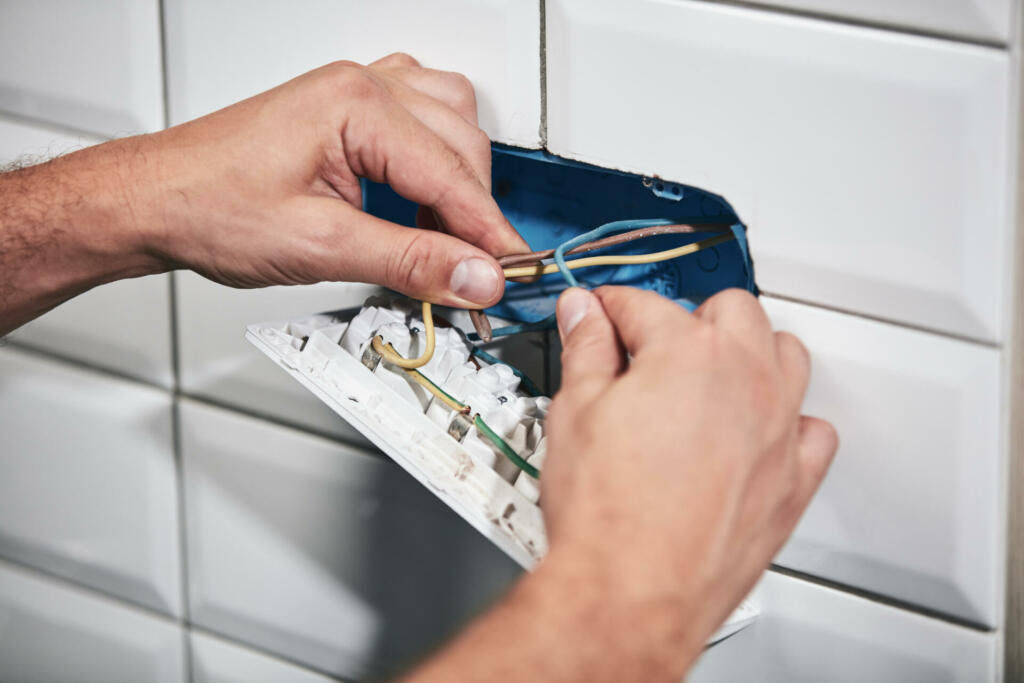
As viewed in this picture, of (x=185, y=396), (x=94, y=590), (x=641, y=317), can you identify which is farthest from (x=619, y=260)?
(x=94, y=590)

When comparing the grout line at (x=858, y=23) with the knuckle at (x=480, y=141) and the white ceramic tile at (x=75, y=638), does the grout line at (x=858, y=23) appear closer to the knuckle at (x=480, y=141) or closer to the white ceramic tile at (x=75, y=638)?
the knuckle at (x=480, y=141)

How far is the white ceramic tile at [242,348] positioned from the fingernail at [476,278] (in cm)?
20

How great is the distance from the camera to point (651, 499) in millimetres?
425

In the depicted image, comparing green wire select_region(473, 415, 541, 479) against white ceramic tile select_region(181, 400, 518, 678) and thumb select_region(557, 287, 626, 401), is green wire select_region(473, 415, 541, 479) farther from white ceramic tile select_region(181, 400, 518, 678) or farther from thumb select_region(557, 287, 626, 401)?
white ceramic tile select_region(181, 400, 518, 678)

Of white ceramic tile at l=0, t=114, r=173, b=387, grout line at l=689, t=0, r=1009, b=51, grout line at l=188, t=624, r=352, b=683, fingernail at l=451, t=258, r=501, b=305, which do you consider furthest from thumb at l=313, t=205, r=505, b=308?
grout line at l=188, t=624, r=352, b=683

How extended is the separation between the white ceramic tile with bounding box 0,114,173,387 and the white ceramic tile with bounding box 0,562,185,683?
27cm

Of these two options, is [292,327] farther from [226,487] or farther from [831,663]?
[831,663]

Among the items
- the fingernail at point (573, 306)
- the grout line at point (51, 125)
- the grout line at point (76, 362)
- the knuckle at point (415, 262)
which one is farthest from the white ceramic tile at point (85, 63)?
the fingernail at point (573, 306)

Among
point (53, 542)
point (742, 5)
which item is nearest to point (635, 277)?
point (742, 5)

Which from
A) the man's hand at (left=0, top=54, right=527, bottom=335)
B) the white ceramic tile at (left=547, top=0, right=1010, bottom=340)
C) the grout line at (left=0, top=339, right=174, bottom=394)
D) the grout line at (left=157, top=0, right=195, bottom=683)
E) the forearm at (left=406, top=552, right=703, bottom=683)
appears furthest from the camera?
the grout line at (left=0, top=339, right=174, bottom=394)

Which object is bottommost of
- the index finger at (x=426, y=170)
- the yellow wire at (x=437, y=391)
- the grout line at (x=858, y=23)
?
the yellow wire at (x=437, y=391)

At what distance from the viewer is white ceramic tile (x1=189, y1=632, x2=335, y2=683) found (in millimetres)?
921

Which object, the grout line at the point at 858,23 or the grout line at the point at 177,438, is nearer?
the grout line at the point at 858,23

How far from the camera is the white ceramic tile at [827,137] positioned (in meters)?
0.51
